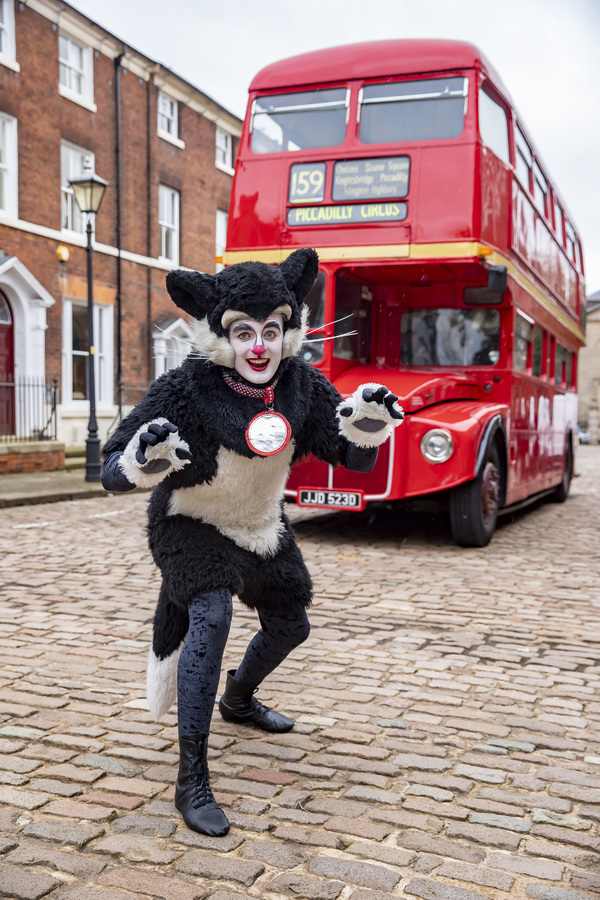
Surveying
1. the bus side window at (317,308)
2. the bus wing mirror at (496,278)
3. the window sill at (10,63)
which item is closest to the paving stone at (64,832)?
the bus side window at (317,308)

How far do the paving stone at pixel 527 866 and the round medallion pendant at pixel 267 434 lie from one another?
1357 millimetres

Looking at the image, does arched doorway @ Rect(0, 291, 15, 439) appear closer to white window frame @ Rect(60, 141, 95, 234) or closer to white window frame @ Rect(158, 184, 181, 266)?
white window frame @ Rect(60, 141, 95, 234)

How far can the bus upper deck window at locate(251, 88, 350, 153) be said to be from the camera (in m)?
9.05

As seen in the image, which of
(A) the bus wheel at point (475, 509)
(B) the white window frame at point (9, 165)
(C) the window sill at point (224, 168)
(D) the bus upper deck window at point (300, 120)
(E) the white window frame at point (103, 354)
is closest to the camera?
(A) the bus wheel at point (475, 509)

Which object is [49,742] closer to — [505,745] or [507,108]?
[505,745]

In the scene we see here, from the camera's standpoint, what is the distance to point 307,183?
29.8 ft

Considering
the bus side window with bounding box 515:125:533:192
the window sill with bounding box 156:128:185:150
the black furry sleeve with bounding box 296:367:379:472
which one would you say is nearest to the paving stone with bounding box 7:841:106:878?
the black furry sleeve with bounding box 296:367:379:472

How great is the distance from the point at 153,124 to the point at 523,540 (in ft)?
54.3

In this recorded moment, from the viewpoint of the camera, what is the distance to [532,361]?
10977 millimetres

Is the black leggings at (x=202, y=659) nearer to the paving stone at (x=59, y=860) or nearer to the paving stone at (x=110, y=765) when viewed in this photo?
the paving stone at (x=110, y=765)

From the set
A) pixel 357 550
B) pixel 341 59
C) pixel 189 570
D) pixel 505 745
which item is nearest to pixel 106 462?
pixel 189 570

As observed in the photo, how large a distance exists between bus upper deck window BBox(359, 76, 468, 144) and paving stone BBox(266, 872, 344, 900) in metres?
7.41

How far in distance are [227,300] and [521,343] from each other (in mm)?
7601

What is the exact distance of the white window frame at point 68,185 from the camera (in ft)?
64.5
